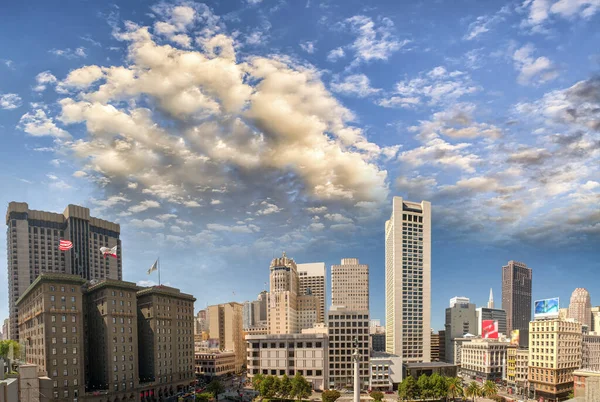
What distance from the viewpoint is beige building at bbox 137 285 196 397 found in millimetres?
146750

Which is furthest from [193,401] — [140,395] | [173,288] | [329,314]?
[329,314]

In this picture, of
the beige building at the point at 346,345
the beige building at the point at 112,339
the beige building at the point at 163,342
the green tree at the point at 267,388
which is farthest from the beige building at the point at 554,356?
the beige building at the point at 112,339

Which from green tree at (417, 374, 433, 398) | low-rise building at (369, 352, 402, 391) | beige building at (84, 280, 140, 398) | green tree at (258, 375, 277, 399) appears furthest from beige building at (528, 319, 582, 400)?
beige building at (84, 280, 140, 398)

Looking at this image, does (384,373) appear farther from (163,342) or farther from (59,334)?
(59,334)

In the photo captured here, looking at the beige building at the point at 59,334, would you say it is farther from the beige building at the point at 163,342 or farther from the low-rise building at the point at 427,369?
the low-rise building at the point at 427,369

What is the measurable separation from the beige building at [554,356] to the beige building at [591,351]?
30769 mm

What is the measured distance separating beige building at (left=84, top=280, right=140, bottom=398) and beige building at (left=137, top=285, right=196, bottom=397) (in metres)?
10.1

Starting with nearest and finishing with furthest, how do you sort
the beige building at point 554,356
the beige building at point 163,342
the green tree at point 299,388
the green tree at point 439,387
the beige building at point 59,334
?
the beige building at point 59,334
the green tree at point 299,388
the green tree at point 439,387
the beige building at point 163,342
the beige building at point 554,356

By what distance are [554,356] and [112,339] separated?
149591 mm

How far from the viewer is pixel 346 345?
161m

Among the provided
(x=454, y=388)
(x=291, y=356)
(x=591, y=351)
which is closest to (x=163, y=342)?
(x=291, y=356)

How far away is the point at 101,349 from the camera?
5162 inches

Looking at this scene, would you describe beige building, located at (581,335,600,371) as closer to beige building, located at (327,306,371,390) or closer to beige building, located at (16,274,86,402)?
beige building, located at (327,306,371,390)

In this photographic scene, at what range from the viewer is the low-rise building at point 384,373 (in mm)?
160500
